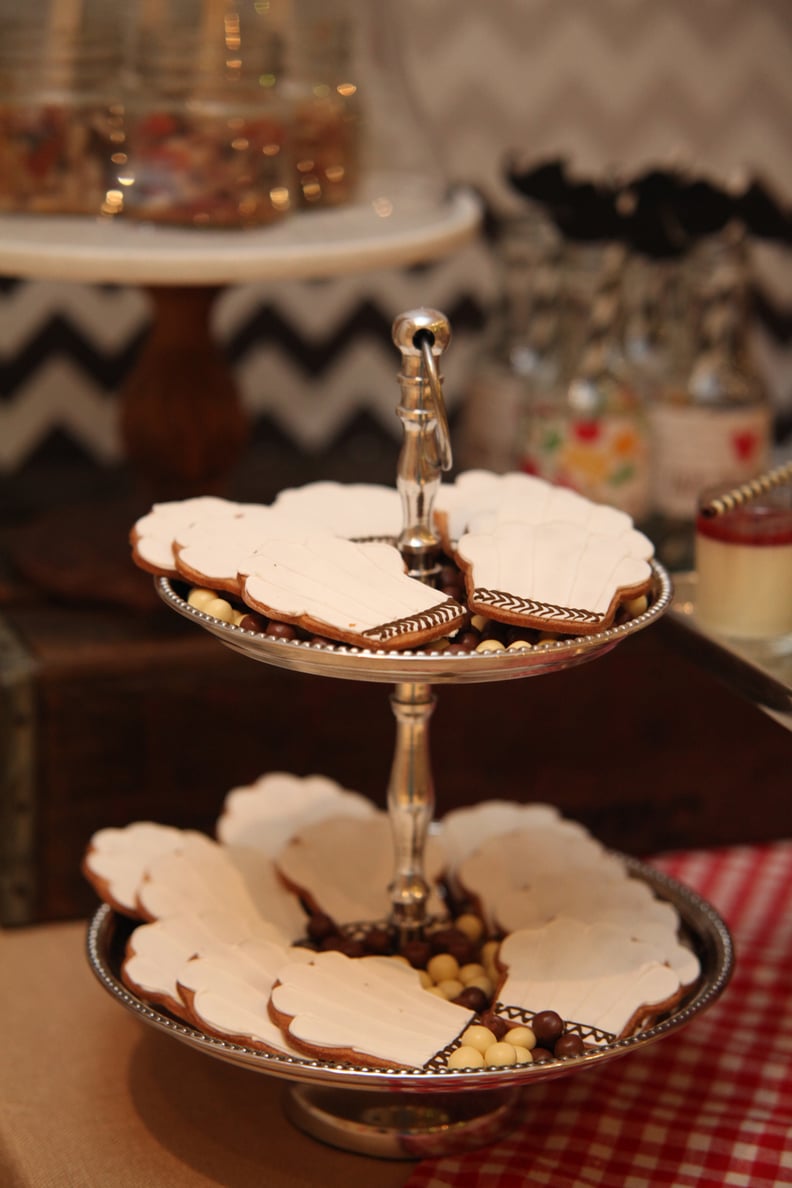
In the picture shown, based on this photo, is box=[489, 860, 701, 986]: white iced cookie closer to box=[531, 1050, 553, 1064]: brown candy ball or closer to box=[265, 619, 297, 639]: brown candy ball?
box=[531, 1050, 553, 1064]: brown candy ball

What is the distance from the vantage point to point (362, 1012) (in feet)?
2.44

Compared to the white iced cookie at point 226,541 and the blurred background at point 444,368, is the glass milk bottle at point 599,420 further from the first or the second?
the white iced cookie at point 226,541

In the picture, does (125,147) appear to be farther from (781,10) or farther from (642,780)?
(781,10)

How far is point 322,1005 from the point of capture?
2.44 feet

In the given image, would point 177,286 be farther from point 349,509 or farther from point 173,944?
point 173,944

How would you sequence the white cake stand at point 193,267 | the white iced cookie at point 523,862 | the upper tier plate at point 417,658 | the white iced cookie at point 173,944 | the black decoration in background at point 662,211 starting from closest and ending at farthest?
1. the upper tier plate at point 417,658
2. the white iced cookie at point 173,944
3. the white iced cookie at point 523,862
4. the white cake stand at point 193,267
5. the black decoration in background at point 662,211

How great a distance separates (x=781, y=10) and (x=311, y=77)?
2.30ft

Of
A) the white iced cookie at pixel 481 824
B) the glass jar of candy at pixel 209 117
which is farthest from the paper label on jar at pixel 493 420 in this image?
the white iced cookie at pixel 481 824

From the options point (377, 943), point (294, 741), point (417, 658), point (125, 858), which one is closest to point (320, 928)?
point (377, 943)

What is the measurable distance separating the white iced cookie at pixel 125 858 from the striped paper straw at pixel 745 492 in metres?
0.36

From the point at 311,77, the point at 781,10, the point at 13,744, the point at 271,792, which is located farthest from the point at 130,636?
the point at 781,10

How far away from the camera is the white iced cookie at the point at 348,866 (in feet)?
2.84

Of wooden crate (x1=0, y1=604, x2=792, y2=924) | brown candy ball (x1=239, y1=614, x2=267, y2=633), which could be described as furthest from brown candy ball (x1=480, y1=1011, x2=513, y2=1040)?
wooden crate (x1=0, y1=604, x2=792, y2=924)

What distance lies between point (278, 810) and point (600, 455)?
0.50 m
